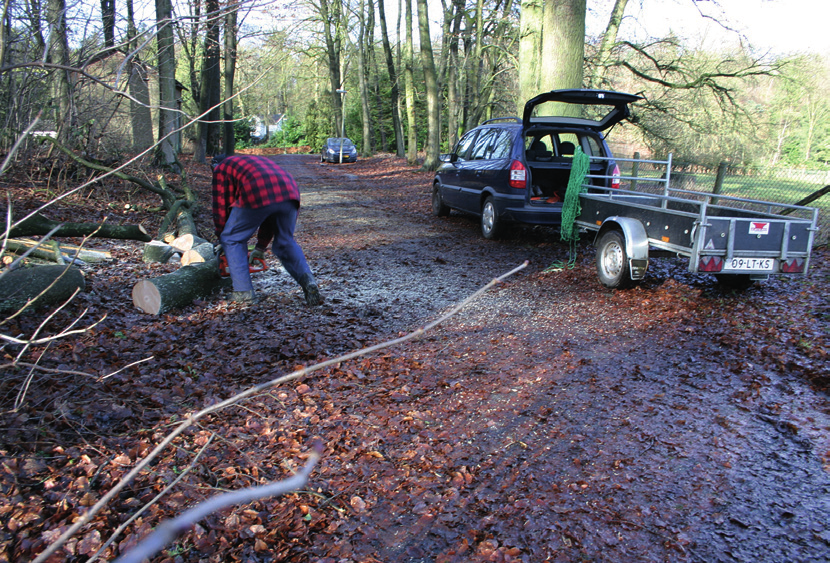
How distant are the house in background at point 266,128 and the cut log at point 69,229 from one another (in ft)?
201

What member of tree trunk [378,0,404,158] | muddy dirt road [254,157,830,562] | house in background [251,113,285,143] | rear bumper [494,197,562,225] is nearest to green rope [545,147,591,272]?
rear bumper [494,197,562,225]

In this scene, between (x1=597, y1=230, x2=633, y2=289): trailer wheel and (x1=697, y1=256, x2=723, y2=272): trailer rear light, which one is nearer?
(x1=697, y1=256, x2=723, y2=272): trailer rear light

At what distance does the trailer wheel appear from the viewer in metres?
6.42

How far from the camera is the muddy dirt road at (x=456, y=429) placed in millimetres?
2635

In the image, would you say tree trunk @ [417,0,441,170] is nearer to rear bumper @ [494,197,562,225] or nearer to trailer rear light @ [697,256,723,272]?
rear bumper @ [494,197,562,225]

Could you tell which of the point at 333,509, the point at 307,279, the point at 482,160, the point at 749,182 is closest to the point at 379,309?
the point at 307,279

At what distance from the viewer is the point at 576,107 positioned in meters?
10.9

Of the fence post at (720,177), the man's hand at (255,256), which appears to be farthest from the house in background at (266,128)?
the man's hand at (255,256)

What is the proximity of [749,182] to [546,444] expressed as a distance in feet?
34.2

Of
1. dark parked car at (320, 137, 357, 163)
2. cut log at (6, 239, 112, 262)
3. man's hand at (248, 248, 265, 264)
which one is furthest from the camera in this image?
dark parked car at (320, 137, 357, 163)

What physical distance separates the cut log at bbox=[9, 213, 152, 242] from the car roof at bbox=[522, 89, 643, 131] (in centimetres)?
578

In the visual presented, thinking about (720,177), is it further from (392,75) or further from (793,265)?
(392,75)

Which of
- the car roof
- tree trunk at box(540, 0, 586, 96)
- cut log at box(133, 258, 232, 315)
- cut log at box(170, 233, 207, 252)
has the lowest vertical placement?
cut log at box(133, 258, 232, 315)

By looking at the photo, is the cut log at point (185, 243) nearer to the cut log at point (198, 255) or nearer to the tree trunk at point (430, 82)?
the cut log at point (198, 255)
